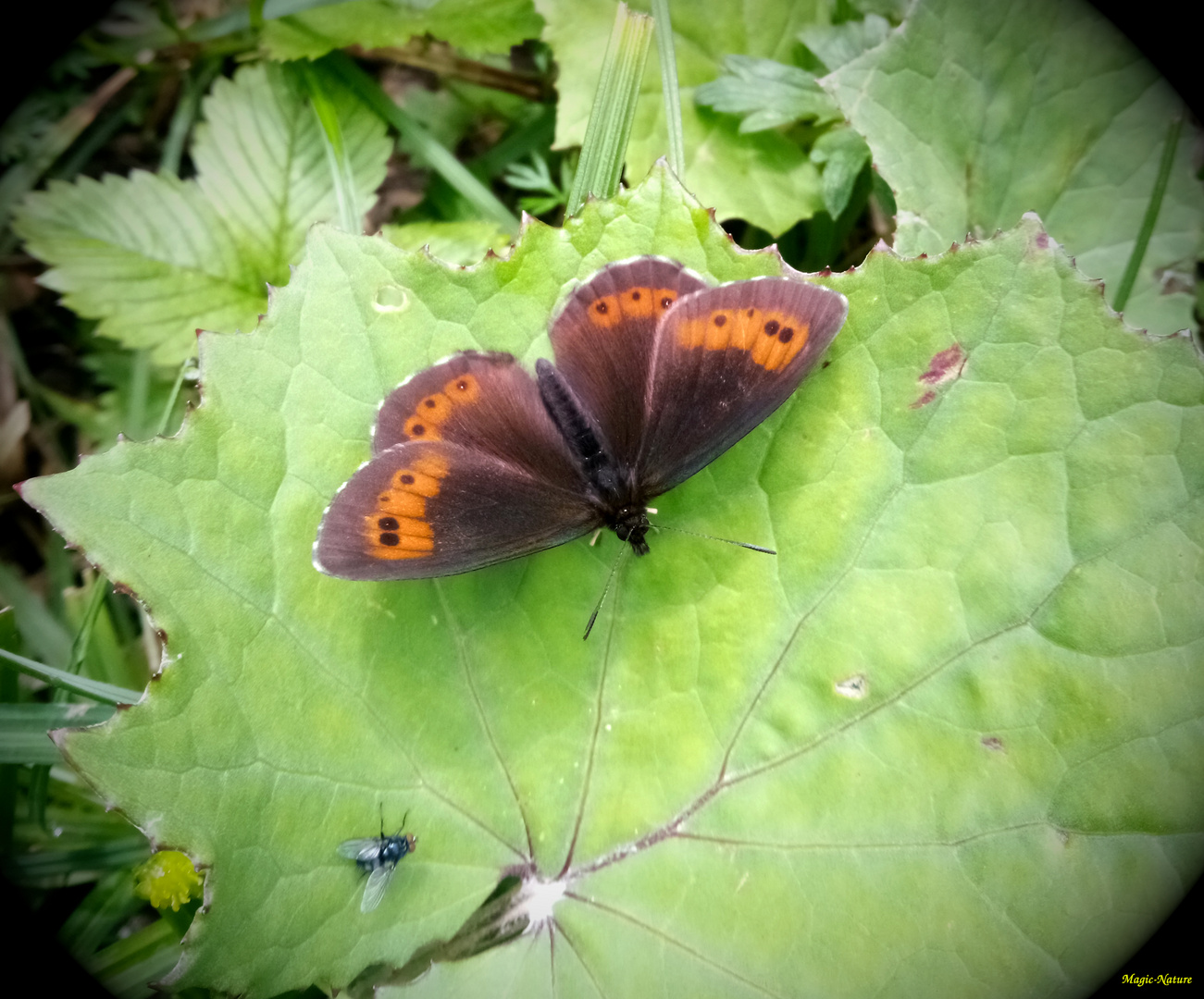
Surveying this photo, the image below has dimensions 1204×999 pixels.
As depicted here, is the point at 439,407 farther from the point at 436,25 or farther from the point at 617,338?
the point at 436,25

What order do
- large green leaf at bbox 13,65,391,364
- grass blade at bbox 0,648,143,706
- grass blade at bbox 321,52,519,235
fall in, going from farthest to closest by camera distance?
grass blade at bbox 321,52,519,235, large green leaf at bbox 13,65,391,364, grass blade at bbox 0,648,143,706

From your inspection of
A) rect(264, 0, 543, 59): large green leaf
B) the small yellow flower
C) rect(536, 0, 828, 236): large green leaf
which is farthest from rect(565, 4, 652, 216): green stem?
the small yellow flower

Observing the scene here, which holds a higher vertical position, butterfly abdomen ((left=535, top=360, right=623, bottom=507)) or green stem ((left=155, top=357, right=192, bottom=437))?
green stem ((left=155, top=357, right=192, bottom=437))

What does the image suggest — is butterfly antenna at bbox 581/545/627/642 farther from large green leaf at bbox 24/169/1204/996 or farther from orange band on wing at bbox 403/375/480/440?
orange band on wing at bbox 403/375/480/440

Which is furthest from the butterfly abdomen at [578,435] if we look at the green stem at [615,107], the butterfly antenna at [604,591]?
the green stem at [615,107]

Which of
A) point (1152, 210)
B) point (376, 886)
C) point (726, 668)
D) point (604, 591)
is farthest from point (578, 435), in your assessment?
point (1152, 210)
